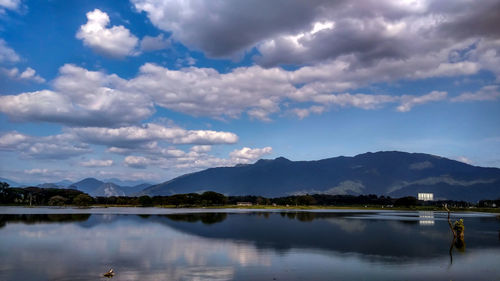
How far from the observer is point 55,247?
1951 inches

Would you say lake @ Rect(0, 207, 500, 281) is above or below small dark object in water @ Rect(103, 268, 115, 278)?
below

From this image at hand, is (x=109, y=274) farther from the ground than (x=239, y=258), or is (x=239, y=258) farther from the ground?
(x=109, y=274)

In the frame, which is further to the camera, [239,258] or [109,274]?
[239,258]

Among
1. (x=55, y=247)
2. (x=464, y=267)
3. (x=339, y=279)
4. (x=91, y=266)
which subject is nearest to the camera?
(x=339, y=279)

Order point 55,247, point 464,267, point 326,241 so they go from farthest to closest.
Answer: point 326,241
point 55,247
point 464,267

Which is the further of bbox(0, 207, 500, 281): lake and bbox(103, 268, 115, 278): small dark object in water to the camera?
bbox(0, 207, 500, 281): lake

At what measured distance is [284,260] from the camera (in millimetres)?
41438

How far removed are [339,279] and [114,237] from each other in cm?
3945

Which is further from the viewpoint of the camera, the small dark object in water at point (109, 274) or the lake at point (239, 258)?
the lake at point (239, 258)

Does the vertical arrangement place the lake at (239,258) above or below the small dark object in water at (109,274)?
below

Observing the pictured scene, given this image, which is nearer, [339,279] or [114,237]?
[339,279]

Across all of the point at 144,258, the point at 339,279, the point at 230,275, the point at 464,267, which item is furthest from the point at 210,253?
the point at 464,267

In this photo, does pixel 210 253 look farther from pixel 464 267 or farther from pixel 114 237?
pixel 464 267

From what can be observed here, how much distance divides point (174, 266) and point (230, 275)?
6.53 m
